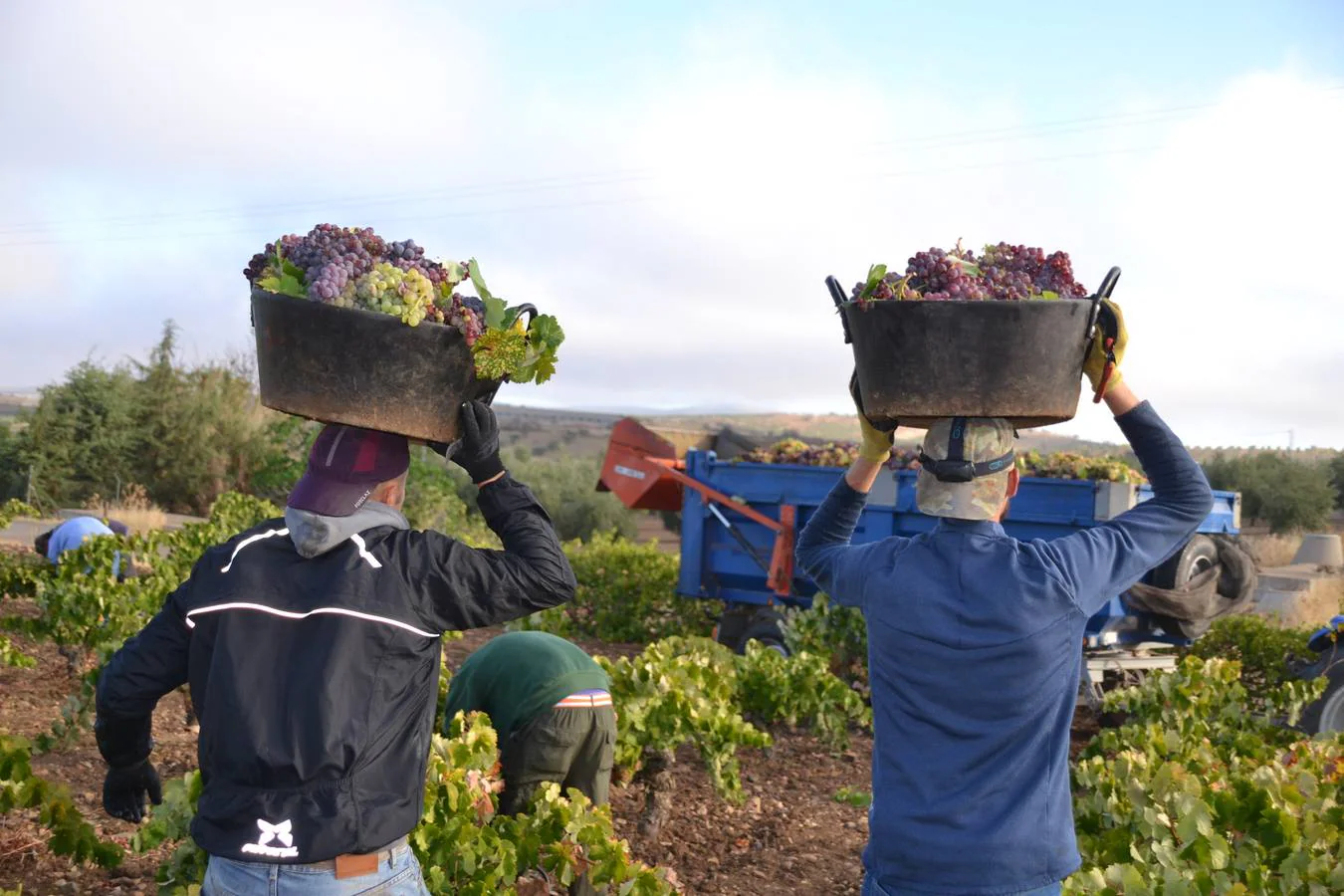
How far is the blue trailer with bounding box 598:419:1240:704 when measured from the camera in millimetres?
8406

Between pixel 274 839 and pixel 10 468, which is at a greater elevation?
pixel 274 839

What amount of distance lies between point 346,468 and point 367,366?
0.91 feet

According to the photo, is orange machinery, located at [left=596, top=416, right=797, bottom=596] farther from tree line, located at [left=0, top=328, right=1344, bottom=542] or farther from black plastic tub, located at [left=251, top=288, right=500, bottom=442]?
tree line, located at [left=0, top=328, right=1344, bottom=542]

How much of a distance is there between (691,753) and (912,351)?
4947mm

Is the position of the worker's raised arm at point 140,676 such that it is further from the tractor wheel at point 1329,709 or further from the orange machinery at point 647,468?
the orange machinery at point 647,468

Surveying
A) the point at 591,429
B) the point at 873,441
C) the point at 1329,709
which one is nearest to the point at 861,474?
the point at 873,441

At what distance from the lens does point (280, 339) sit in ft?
9.20

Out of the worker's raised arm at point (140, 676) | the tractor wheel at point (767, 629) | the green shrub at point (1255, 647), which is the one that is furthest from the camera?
the green shrub at point (1255, 647)

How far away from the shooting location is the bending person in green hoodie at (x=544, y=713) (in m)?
4.46

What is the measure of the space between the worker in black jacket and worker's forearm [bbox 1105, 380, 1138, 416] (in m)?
1.32

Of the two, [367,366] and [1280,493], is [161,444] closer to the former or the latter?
[367,366]

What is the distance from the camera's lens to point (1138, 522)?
2.61 meters

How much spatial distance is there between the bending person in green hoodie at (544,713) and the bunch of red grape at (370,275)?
204 centimetres

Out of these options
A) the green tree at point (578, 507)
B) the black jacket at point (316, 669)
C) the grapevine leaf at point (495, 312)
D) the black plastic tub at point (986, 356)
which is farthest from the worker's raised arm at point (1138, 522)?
the green tree at point (578, 507)
